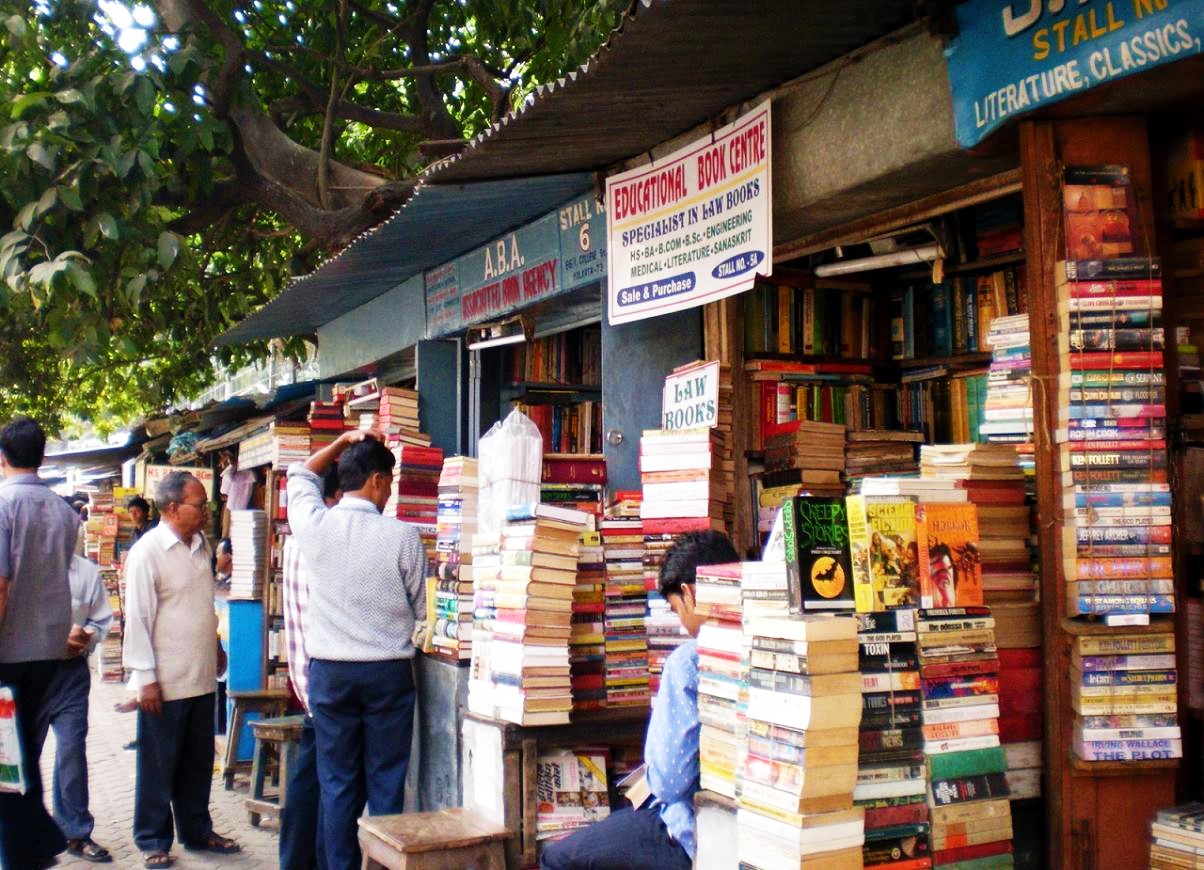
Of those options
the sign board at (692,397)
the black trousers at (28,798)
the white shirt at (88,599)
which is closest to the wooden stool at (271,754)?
the white shirt at (88,599)

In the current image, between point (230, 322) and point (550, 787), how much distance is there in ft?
25.2

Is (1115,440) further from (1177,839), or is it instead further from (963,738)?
(1177,839)

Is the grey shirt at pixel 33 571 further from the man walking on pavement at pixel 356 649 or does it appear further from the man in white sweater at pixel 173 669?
the man walking on pavement at pixel 356 649

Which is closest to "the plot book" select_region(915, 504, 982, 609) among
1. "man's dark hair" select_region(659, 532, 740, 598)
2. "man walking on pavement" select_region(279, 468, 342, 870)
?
"man's dark hair" select_region(659, 532, 740, 598)

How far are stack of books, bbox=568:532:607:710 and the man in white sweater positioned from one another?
223 centimetres

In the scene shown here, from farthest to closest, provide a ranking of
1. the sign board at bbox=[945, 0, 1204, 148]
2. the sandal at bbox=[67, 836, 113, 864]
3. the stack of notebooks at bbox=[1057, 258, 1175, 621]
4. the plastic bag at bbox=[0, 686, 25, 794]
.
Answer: the sandal at bbox=[67, 836, 113, 864], the plastic bag at bbox=[0, 686, 25, 794], the stack of notebooks at bbox=[1057, 258, 1175, 621], the sign board at bbox=[945, 0, 1204, 148]

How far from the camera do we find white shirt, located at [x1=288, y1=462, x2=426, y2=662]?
4633mm

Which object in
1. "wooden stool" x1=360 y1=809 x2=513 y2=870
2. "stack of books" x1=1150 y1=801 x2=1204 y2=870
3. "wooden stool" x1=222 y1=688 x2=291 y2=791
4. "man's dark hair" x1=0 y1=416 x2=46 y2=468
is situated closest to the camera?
"stack of books" x1=1150 y1=801 x2=1204 y2=870

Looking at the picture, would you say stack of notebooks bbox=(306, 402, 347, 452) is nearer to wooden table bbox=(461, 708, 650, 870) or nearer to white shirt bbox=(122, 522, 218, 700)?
white shirt bbox=(122, 522, 218, 700)

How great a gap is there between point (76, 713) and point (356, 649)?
158 centimetres

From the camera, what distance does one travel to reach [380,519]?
4734mm

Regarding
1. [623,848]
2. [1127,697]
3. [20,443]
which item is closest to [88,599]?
[20,443]

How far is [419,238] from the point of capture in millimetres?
6691

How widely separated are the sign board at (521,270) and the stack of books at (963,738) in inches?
119
